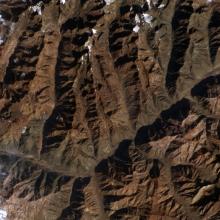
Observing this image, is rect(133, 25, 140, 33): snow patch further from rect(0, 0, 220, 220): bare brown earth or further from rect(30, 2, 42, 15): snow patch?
rect(30, 2, 42, 15): snow patch

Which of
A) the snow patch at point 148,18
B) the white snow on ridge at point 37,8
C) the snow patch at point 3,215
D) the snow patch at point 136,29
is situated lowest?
the snow patch at point 3,215

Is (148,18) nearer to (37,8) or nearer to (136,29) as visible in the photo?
(136,29)

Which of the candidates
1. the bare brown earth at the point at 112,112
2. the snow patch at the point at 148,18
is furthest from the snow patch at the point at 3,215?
the snow patch at the point at 148,18

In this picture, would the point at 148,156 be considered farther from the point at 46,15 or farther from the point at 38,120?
the point at 46,15

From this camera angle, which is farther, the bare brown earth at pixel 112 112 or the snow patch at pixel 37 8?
the snow patch at pixel 37 8

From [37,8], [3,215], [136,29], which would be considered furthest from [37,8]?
[3,215]

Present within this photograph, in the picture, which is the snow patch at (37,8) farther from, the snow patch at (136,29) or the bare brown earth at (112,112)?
the snow patch at (136,29)

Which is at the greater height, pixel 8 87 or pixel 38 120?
pixel 8 87

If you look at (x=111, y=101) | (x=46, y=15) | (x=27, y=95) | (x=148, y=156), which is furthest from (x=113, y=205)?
(x=46, y=15)
